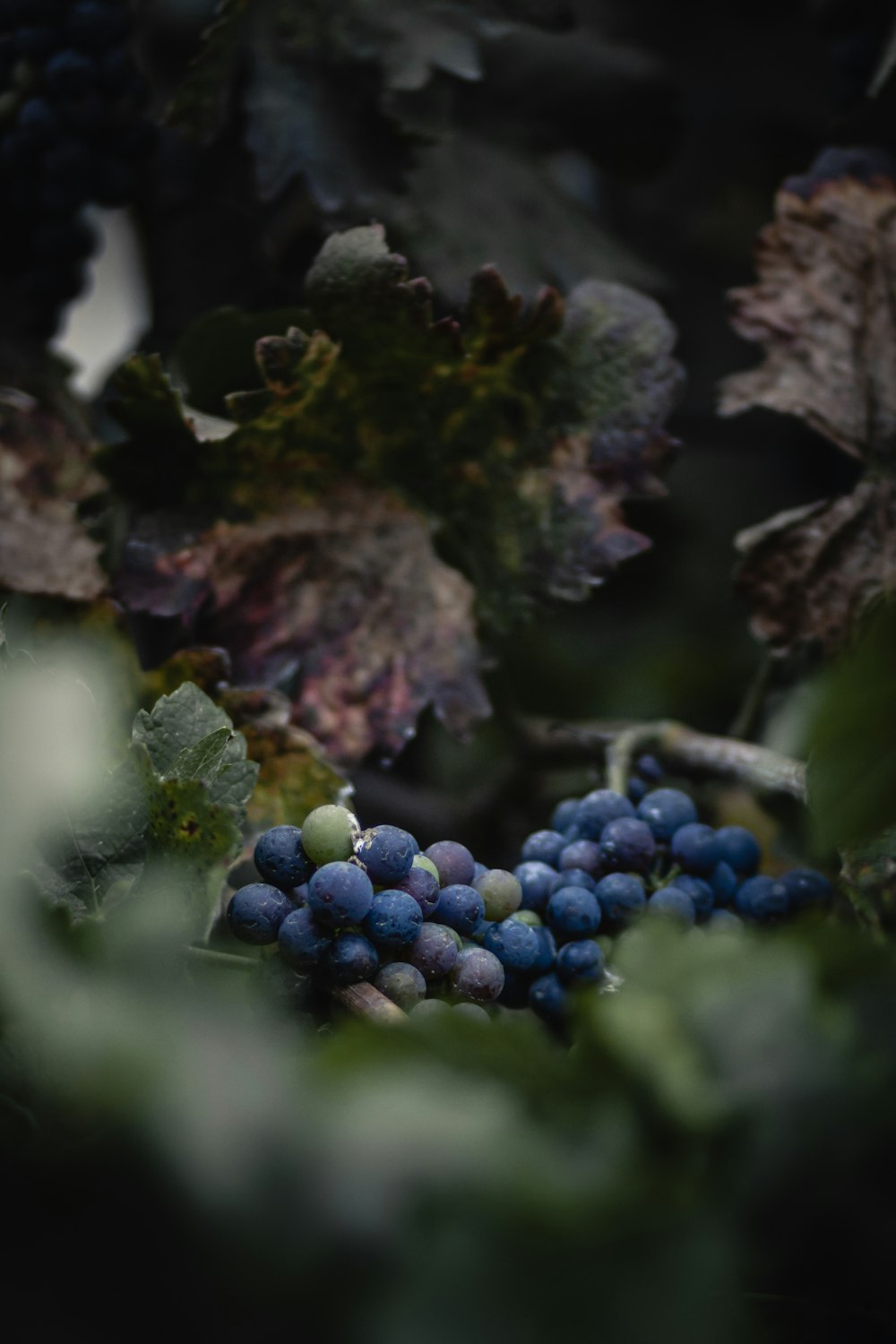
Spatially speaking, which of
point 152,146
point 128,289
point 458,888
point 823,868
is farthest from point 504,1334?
point 128,289

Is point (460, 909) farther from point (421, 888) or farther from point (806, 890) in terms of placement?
point (806, 890)

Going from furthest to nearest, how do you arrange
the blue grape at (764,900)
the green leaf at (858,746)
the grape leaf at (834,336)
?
1. the grape leaf at (834,336)
2. the blue grape at (764,900)
3. the green leaf at (858,746)

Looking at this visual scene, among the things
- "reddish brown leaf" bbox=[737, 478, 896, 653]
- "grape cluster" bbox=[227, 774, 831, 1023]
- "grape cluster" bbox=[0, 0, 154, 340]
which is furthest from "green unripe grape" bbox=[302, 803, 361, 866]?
"grape cluster" bbox=[0, 0, 154, 340]

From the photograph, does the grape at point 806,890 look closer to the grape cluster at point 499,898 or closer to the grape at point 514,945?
the grape cluster at point 499,898

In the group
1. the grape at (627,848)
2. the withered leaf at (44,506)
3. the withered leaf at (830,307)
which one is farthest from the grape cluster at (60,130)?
the grape at (627,848)

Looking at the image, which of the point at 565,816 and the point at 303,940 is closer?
the point at 303,940

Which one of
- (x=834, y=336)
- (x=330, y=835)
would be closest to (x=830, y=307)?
(x=834, y=336)

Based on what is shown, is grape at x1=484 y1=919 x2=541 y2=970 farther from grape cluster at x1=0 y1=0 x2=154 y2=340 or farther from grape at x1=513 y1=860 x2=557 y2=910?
grape cluster at x1=0 y1=0 x2=154 y2=340
